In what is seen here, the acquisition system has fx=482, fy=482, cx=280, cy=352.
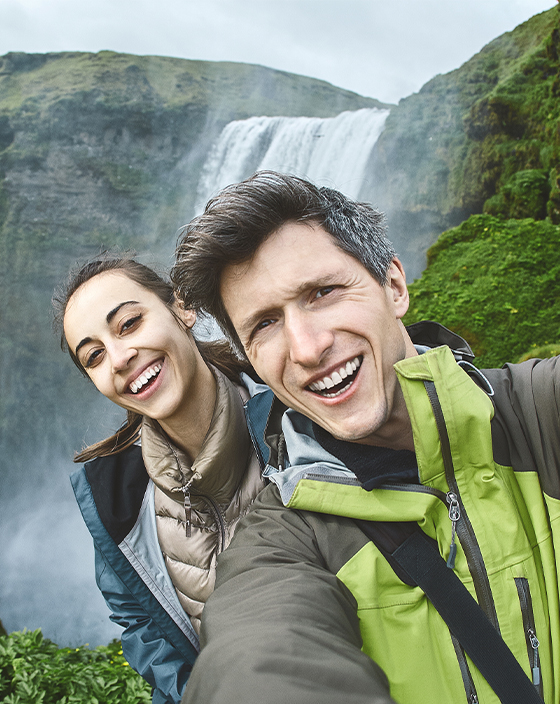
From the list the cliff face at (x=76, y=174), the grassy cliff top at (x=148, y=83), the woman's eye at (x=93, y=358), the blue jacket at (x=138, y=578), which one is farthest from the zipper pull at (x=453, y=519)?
the grassy cliff top at (x=148, y=83)

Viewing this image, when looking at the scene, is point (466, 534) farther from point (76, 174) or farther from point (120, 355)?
point (76, 174)

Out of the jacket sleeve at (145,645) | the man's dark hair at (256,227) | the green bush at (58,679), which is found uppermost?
the man's dark hair at (256,227)

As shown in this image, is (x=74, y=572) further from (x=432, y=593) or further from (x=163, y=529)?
(x=432, y=593)

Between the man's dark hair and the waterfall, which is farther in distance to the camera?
the waterfall

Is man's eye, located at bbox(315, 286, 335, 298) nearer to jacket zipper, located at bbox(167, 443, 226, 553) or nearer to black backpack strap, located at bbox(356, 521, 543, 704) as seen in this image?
black backpack strap, located at bbox(356, 521, 543, 704)

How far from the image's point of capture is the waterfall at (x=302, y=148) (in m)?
15.4

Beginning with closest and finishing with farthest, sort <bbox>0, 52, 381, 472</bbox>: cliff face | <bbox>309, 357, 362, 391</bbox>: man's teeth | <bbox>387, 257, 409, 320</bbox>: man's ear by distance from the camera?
<bbox>309, 357, 362, 391</bbox>: man's teeth < <bbox>387, 257, 409, 320</bbox>: man's ear < <bbox>0, 52, 381, 472</bbox>: cliff face

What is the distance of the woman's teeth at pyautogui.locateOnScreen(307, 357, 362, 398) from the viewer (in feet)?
4.62

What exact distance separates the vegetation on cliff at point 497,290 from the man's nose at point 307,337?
190 inches

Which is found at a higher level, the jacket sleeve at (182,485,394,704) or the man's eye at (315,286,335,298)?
the man's eye at (315,286,335,298)

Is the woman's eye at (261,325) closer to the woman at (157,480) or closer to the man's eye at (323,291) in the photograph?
the man's eye at (323,291)

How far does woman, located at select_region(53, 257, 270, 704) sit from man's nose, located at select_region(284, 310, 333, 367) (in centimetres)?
95

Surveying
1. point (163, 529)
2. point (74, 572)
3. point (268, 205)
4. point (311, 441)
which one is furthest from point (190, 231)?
point (74, 572)

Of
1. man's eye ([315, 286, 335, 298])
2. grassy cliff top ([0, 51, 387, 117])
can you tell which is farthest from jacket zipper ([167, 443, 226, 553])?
grassy cliff top ([0, 51, 387, 117])
